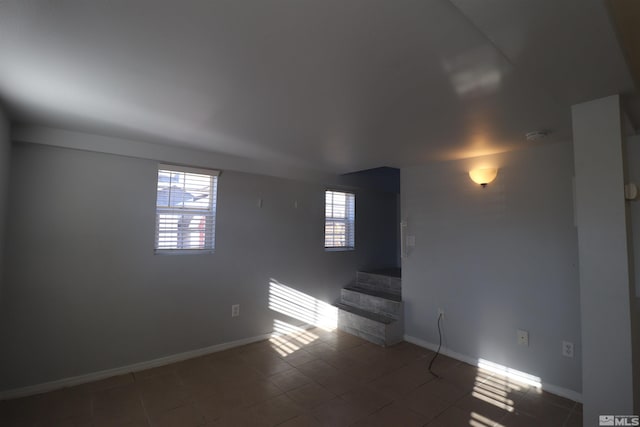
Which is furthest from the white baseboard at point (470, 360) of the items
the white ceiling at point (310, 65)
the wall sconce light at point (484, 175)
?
the white ceiling at point (310, 65)

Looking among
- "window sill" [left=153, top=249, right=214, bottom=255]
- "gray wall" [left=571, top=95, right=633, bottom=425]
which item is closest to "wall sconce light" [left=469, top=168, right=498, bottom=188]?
"gray wall" [left=571, top=95, right=633, bottom=425]

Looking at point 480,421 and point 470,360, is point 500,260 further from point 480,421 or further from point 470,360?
point 480,421

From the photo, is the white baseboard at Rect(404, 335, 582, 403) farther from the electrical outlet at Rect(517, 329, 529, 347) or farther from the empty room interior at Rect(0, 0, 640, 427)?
the electrical outlet at Rect(517, 329, 529, 347)

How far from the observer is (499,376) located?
2.93 metres

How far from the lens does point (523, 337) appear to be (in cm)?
283

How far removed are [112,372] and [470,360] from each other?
366 centimetres

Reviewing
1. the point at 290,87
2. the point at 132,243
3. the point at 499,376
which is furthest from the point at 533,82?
the point at 132,243

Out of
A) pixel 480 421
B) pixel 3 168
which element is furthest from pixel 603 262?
pixel 3 168

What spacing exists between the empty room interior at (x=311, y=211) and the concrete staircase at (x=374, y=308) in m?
0.04

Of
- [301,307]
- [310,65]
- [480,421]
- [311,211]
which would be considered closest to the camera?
[310,65]

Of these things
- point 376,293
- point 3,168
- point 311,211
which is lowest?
→ point 376,293

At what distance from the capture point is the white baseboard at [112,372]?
243 cm

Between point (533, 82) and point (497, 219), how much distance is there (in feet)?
5.90

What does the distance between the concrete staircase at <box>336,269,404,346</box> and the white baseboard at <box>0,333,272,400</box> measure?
54.2 inches
